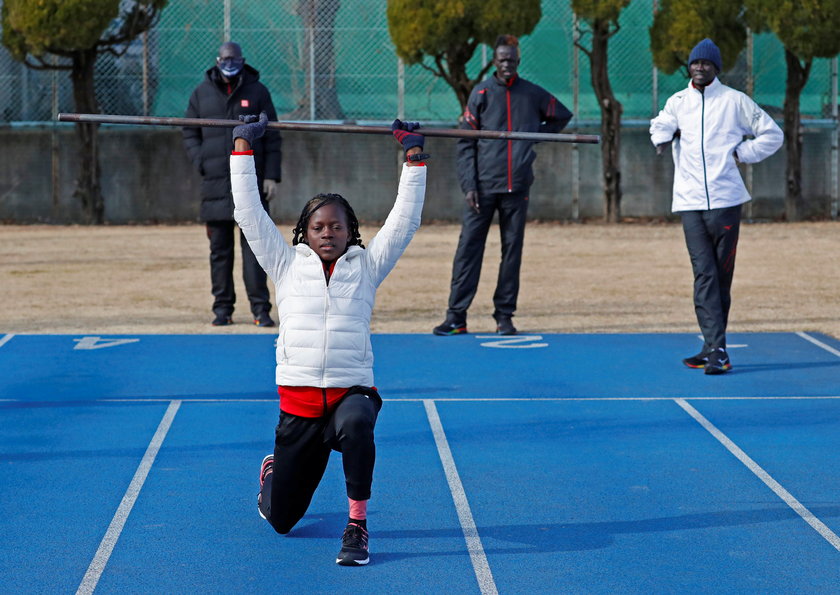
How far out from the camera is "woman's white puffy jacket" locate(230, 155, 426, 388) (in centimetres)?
490

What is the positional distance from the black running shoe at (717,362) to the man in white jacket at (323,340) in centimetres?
390

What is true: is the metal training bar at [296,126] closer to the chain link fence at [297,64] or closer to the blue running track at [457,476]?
the blue running track at [457,476]

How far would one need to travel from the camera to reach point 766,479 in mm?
5922

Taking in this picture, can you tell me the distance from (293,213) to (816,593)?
19.9 m

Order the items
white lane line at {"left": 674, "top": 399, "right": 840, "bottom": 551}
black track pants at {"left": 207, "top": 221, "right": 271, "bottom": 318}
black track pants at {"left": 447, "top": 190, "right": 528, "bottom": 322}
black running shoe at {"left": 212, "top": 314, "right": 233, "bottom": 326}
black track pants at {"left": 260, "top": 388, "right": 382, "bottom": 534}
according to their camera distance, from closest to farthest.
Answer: black track pants at {"left": 260, "top": 388, "right": 382, "bottom": 534}
white lane line at {"left": 674, "top": 399, "right": 840, "bottom": 551}
black track pants at {"left": 447, "top": 190, "right": 528, "bottom": 322}
black track pants at {"left": 207, "top": 221, "right": 271, "bottom": 318}
black running shoe at {"left": 212, "top": 314, "right": 233, "bottom": 326}

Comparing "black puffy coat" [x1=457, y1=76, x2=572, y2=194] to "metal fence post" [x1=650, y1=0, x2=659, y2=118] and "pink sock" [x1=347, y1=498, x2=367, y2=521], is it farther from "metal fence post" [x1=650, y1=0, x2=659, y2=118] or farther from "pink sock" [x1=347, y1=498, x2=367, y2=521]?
"metal fence post" [x1=650, y1=0, x2=659, y2=118]

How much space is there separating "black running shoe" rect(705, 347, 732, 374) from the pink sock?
4.19 meters

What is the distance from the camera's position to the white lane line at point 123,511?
4562 millimetres

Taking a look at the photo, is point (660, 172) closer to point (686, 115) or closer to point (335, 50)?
point (335, 50)

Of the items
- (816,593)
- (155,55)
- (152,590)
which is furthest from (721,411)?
(155,55)

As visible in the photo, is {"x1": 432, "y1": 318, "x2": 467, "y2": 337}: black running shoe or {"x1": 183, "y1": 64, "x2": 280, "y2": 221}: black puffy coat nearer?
{"x1": 432, "y1": 318, "x2": 467, "y2": 337}: black running shoe

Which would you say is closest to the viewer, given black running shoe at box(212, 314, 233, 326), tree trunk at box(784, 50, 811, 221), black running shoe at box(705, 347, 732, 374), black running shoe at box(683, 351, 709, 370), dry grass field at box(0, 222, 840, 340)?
black running shoe at box(705, 347, 732, 374)

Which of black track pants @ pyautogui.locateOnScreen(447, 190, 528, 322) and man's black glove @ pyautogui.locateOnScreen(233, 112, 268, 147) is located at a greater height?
man's black glove @ pyautogui.locateOnScreen(233, 112, 268, 147)

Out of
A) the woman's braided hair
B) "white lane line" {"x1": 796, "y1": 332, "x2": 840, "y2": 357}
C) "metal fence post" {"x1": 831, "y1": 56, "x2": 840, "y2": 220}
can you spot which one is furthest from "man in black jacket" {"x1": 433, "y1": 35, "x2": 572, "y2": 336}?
Answer: "metal fence post" {"x1": 831, "y1": 56, "x2": 840, "y2": 220}
